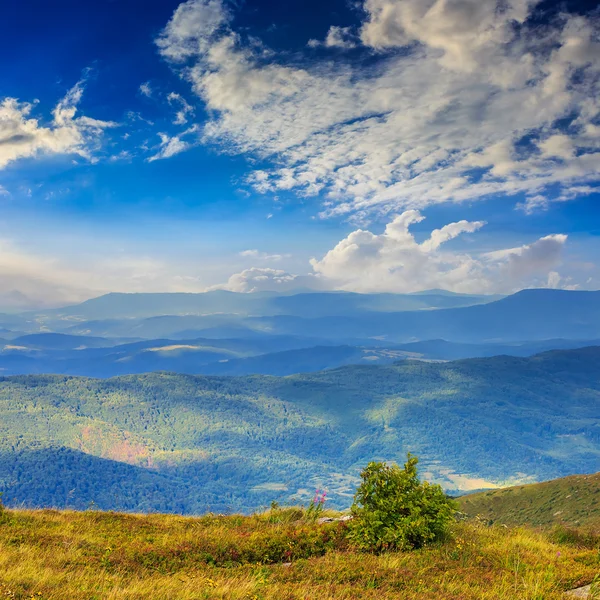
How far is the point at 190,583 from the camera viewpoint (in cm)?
1011

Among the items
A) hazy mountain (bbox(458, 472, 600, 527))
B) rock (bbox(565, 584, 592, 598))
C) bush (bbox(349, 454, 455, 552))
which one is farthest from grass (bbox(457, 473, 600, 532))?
rock (bbox(565, 584, 592, 598))

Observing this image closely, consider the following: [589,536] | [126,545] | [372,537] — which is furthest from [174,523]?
[589,536]

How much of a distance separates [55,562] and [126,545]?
251 cm

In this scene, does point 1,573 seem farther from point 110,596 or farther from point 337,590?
point 337,590

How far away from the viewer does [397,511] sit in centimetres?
1481

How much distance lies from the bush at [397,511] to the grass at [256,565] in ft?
2.03

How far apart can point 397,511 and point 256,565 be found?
5007mm

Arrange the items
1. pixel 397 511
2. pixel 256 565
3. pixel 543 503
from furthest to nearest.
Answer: pixel 543 503 < pixel 397 511 < pixel 256 565

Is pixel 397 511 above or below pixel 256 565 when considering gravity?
above

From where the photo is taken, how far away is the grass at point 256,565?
991 cm

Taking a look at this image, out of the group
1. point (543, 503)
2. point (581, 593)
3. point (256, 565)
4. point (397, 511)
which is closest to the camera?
point (581, 593)

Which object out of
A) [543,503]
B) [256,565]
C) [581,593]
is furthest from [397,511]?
[543,503]

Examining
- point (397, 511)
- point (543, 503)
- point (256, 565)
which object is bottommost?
point (543, 503)

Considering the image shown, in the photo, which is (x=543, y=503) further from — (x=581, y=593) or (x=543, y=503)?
(x=581, y=593)
